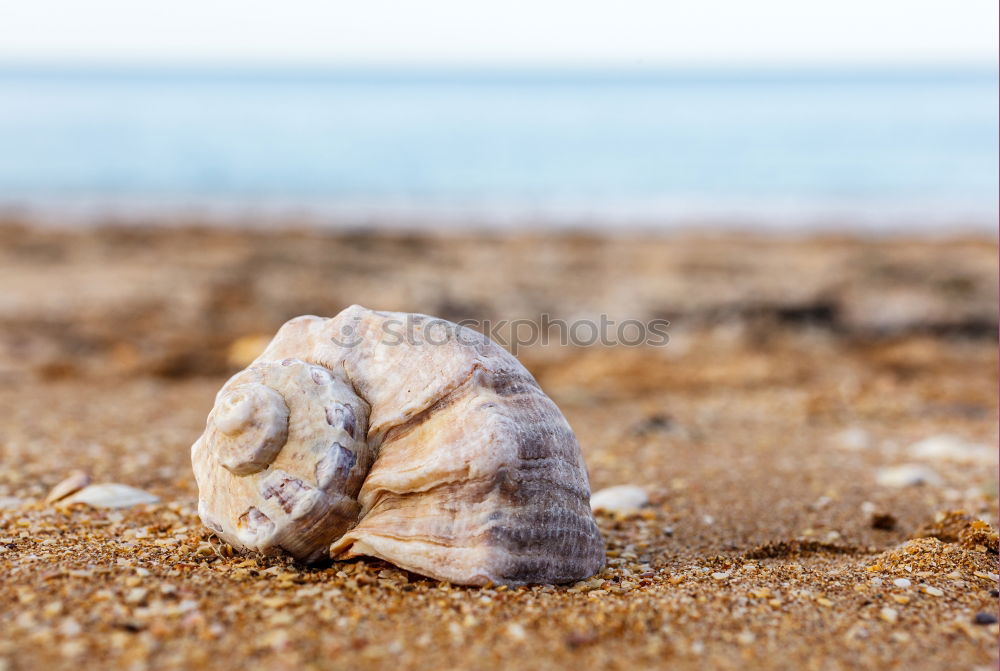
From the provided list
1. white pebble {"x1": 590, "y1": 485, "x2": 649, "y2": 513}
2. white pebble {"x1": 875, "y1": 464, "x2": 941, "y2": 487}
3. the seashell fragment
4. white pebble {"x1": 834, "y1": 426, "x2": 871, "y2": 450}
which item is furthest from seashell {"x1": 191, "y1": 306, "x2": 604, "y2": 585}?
white pebble {"x1": 834, "y1": 426, "x2": 871, "y2": 450}

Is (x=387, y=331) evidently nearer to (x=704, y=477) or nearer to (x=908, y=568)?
(x=908, y=568)

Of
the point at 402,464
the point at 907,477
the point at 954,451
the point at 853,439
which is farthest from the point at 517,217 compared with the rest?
the point at 402,464

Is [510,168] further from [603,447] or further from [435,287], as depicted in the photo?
[603,447]

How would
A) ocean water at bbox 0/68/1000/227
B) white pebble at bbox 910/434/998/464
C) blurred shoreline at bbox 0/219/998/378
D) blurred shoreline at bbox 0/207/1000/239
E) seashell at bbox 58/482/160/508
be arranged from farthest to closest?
ocean water at bbox 0/68/1000/227
blurred shoreline at bbox 0/207/1000/239
blurred shoreline at bbox 0/219/998/378
white pebble at bbox 910/434/998/464
seashell at bbox 58/482/160/508

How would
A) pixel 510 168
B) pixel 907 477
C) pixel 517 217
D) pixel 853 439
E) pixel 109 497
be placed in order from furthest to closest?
pixel 510 168
pixel 517 217
pixel 853 439
pixel 907 477
pixel 109 497

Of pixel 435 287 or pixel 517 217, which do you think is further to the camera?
pixel 517 217

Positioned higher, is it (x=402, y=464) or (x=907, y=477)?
(x=402, y=464)

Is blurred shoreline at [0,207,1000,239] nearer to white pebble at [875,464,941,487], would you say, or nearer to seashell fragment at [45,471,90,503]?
white pebble at [875,464,941,487]

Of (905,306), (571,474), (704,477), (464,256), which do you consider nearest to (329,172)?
(464,256)
